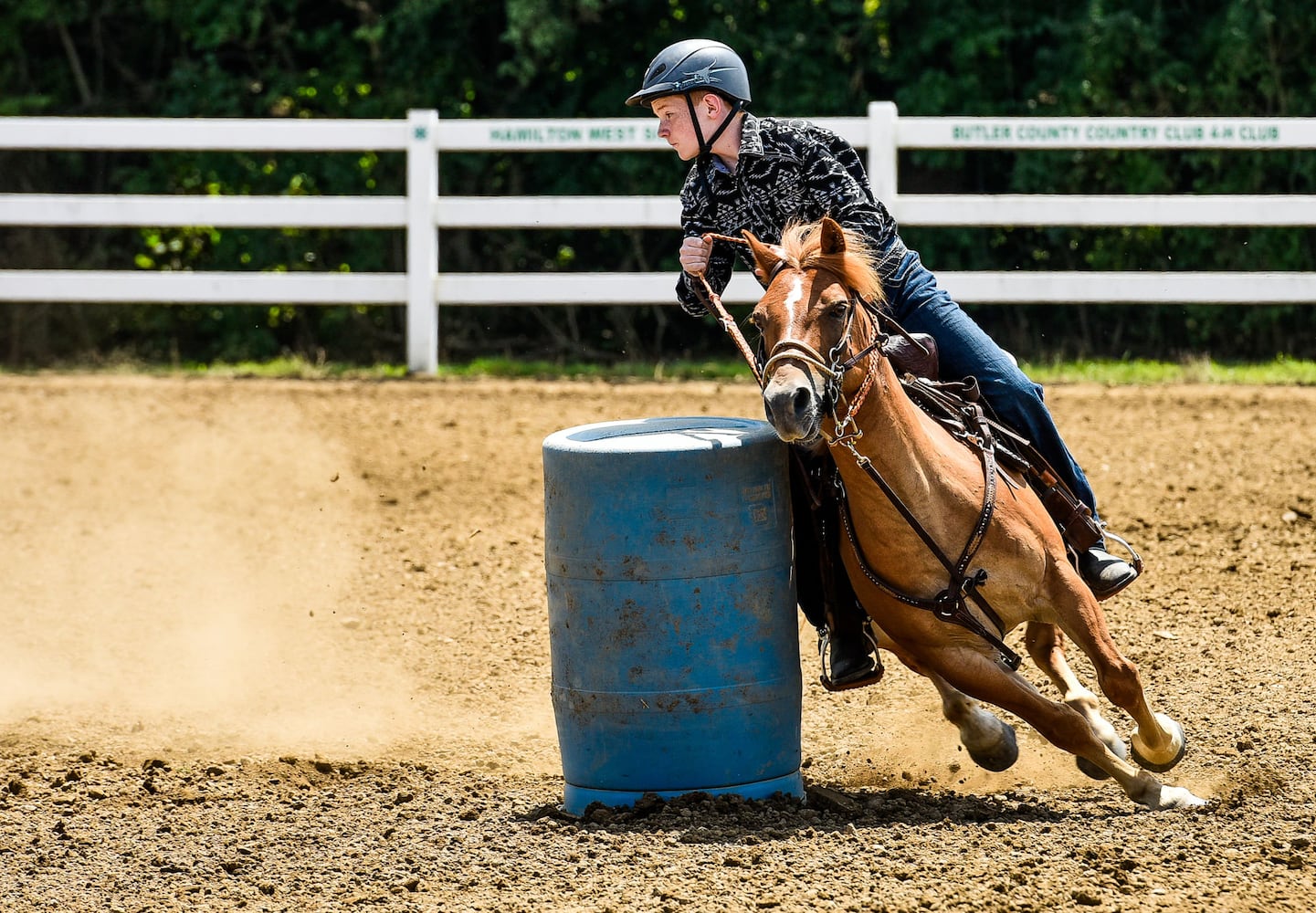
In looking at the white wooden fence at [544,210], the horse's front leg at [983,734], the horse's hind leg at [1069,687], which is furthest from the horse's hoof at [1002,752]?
the white wooden fence at [544,210]

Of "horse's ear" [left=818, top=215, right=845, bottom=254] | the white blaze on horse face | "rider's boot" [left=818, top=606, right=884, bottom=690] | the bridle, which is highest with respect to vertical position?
"horse's ear" [left=818, top=215, right=845, bottom=254]

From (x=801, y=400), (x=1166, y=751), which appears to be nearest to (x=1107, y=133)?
(x=1166, y=751)

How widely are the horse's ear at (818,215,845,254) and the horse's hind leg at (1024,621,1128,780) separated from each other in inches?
65.1

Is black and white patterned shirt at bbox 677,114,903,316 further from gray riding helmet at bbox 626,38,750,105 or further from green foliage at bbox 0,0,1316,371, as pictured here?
green foliage at bbox 0,0,1316,371

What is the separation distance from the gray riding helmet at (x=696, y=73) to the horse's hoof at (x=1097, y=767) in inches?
95.0

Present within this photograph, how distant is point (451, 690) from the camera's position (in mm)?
7234

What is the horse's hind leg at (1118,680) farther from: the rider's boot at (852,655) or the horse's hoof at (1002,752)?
the rider's boot at (852,655)

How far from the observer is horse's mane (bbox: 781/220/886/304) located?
4.73m

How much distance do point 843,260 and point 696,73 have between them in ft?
3.38

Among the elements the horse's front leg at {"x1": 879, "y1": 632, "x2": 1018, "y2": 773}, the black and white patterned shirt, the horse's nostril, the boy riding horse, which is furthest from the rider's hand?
the horse's front leg at {"x1": 879, "y1": 632, "x2": 1018, "y2": 773}

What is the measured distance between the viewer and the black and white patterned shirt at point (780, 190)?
5.34 meters

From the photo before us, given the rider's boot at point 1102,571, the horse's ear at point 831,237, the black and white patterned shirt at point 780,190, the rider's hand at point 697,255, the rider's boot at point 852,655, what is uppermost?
the black and white patterned shirt at point 780,190

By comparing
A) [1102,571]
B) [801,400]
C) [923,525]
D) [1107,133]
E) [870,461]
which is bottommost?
[1102,571]

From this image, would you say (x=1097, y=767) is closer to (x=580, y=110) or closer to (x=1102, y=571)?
(x=1102, y=571)
